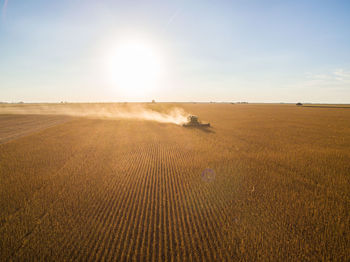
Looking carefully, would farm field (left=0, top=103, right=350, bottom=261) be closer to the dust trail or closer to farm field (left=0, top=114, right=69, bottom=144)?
farm field (left=0, top=114, right=69, bottom=144)

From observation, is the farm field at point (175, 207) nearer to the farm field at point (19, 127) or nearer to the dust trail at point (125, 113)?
the farm field at point (19, 127)

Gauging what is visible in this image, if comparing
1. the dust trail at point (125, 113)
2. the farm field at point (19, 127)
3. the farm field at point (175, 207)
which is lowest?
the farm field at point (175, 207)

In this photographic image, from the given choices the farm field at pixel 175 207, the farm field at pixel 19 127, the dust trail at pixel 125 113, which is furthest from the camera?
the dust trail at pixel 125 113

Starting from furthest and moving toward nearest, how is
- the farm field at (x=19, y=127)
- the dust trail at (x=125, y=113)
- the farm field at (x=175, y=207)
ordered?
the dust trail at (x=125, y=113), the farm field at (x=19, y=127), the farm field at (x=175, y=207)

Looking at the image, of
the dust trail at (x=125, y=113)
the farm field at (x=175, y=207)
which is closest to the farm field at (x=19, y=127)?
the farm field at (x=175, y=207)

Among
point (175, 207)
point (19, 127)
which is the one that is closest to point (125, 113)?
point (19, 127)

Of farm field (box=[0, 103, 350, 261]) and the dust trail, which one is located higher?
the dust trail

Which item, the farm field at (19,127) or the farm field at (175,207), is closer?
the farm field at (175,207)

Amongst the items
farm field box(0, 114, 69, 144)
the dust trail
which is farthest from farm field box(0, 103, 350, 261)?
the dust trail

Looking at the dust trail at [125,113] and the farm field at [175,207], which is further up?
the dust trail at [125,113]

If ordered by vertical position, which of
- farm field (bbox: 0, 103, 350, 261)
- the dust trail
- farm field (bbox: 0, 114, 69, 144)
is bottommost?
farm field (bbox: 0, 103, 350, 261)
